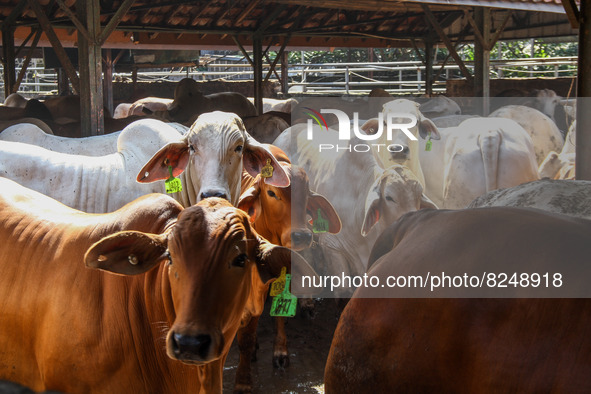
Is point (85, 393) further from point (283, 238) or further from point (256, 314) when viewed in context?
point (283, 238)

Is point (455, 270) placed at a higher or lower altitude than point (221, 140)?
lower

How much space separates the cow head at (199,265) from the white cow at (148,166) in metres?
1.42

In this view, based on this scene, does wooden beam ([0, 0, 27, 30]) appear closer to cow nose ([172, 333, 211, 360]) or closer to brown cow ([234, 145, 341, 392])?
brown cow ([234, 145, 341, 392])

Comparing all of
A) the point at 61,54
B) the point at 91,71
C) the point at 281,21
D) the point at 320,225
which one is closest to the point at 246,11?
the point at 281,21

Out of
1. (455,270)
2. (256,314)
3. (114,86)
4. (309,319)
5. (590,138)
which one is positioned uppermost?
(114,86)

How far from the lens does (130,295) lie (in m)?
2.71

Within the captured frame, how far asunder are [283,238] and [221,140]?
795mm

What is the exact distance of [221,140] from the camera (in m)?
4.33

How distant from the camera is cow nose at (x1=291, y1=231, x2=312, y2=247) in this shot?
4.55 m

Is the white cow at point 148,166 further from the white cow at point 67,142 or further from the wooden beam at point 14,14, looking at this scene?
the wooden beam at point 14,14

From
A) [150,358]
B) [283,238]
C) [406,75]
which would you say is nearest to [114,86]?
[406,75]

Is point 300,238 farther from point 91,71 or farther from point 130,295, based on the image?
point 91,71

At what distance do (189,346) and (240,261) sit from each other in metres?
0.40

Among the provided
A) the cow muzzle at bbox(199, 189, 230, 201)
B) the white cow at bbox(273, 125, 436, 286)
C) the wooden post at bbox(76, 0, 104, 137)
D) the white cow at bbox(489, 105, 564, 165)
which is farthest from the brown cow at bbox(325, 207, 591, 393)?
the white cow at bbox(489, 105, 564, 165)
